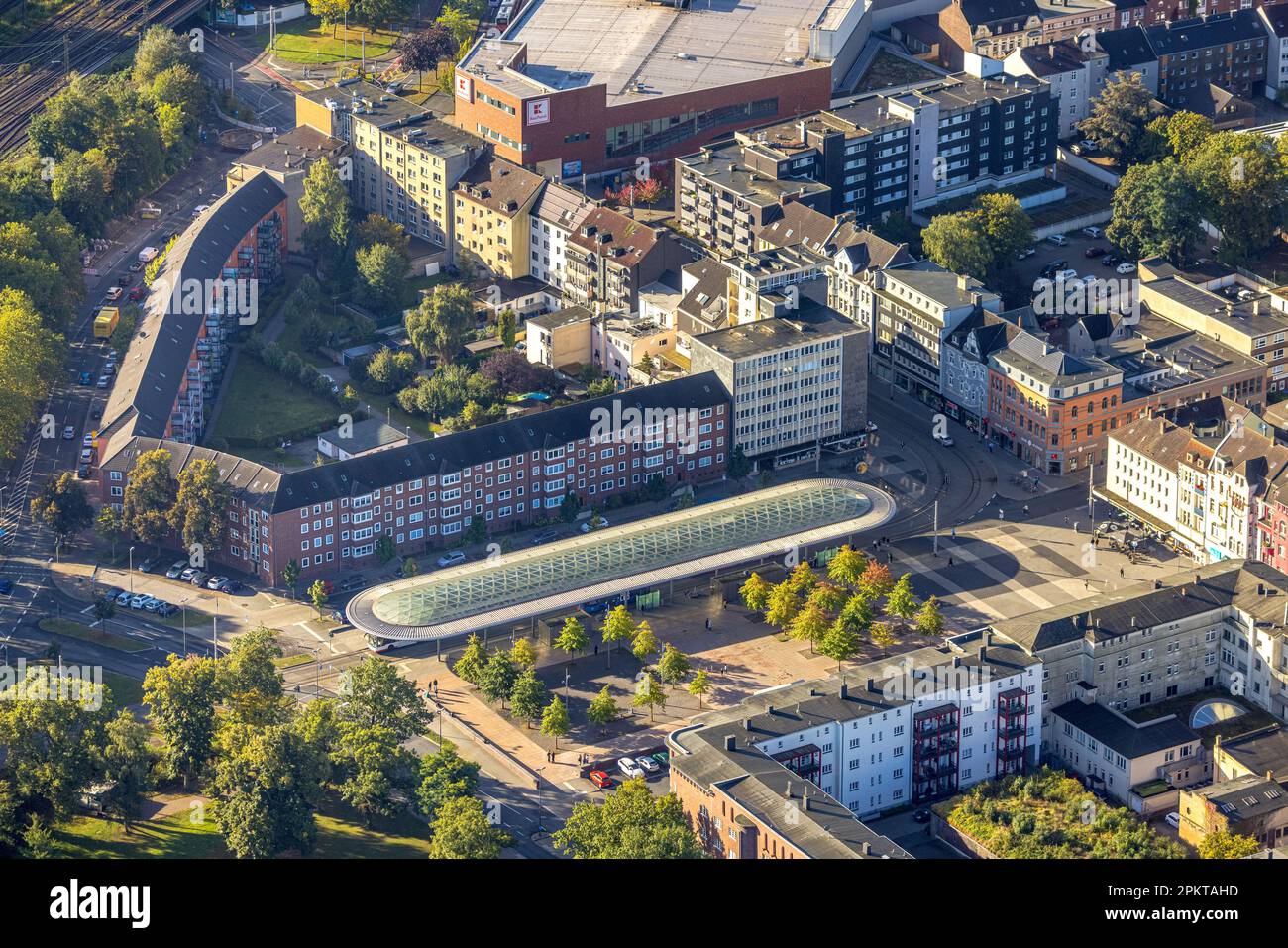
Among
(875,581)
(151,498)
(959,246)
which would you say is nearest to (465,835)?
(875,581)

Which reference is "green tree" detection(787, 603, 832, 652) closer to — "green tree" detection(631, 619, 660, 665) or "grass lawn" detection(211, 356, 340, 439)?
"green tree" detection(631, 619, 660, 665)

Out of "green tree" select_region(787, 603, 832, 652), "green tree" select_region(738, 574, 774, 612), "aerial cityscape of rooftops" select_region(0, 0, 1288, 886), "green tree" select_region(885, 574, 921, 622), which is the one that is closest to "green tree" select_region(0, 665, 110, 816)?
"aerial cityscape of rooftops" select_region(0, 0, 1288, 886)

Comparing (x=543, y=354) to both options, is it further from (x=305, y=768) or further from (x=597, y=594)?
(x=305, y=768)

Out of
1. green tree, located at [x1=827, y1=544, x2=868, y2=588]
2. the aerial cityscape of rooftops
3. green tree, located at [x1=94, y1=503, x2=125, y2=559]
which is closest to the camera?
the aerial cityscape of rooftops

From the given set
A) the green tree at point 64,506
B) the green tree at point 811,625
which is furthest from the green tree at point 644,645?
the green tree at point 64,506

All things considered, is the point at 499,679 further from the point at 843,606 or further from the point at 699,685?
the point at 843,606

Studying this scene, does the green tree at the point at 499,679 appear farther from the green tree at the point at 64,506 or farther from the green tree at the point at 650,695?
the green tree at the point at 64,506

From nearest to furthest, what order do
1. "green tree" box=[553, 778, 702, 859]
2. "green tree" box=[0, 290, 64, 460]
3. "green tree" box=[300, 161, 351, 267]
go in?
"green tree" box=[553, 778, 702, 859]
"green tree" box=[0, 290, 64, 460]
"green tree" box=[300, 161, 351, 267]
